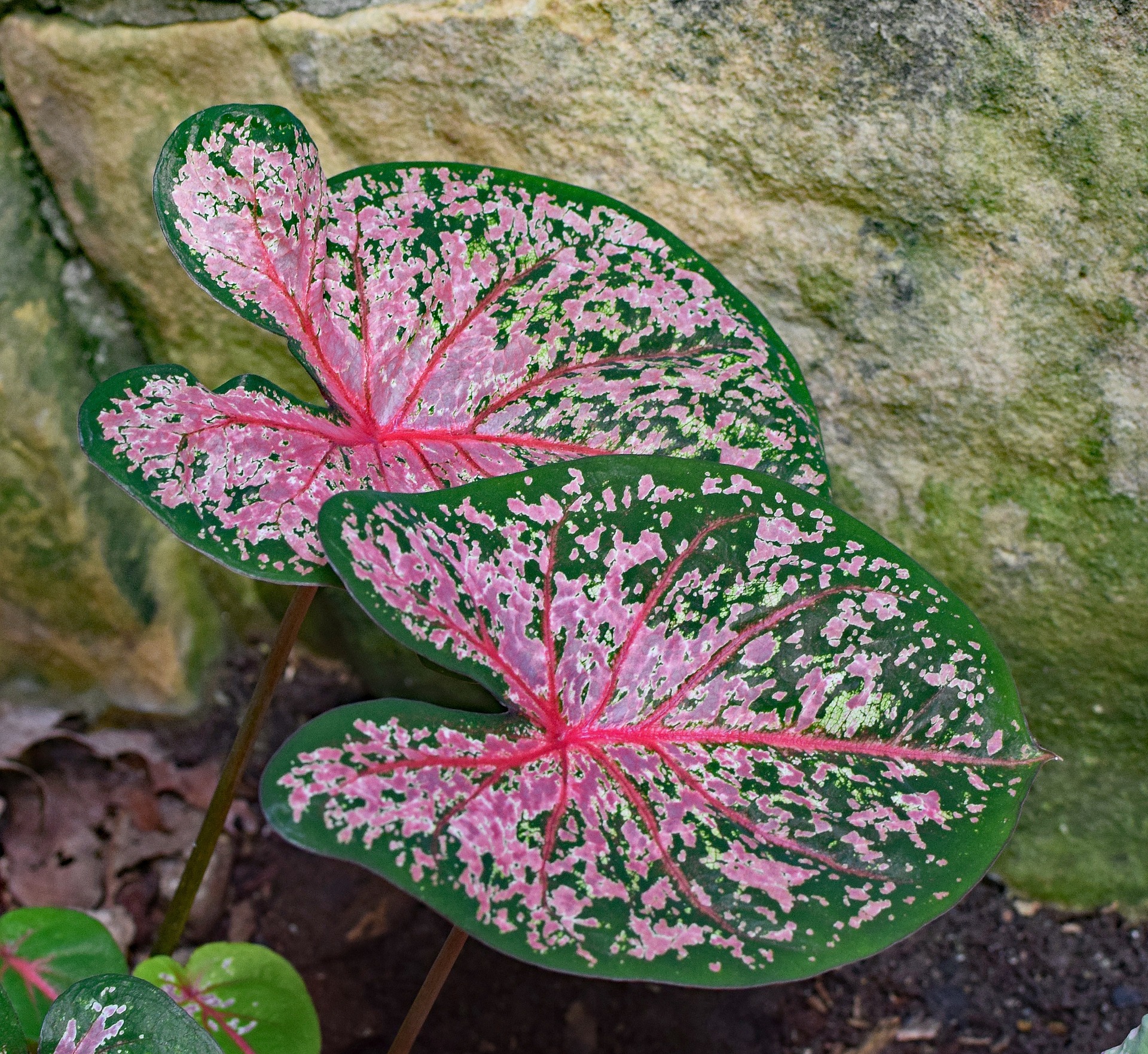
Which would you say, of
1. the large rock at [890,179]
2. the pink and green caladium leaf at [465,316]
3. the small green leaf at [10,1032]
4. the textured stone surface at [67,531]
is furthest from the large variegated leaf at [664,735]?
the textured stone surface at [67,531]

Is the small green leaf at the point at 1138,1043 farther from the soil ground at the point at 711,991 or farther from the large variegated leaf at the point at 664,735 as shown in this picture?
the soil ground at the point at 711,991

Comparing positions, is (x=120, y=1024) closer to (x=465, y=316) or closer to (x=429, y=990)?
(x=429, y=990)

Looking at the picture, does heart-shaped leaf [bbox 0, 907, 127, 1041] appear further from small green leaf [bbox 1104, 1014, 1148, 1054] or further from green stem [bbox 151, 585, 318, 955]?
small green leaf [bbox 1104, 1014, 1148, 1054]

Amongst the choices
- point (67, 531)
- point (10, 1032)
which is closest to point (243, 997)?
point (10, 1032)

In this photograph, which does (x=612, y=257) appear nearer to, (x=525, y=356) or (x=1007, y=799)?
(x=525, y=356)

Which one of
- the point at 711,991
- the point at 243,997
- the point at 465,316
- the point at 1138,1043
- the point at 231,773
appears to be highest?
the point at 465,316

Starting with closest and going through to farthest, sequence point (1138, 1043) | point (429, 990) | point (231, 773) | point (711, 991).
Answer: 1. point (1138, 1043)
2. point (429, 990)
3. point (231, 773)
4. point (711, 991)

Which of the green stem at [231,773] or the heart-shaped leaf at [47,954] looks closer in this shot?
the green stem at [231,773]
